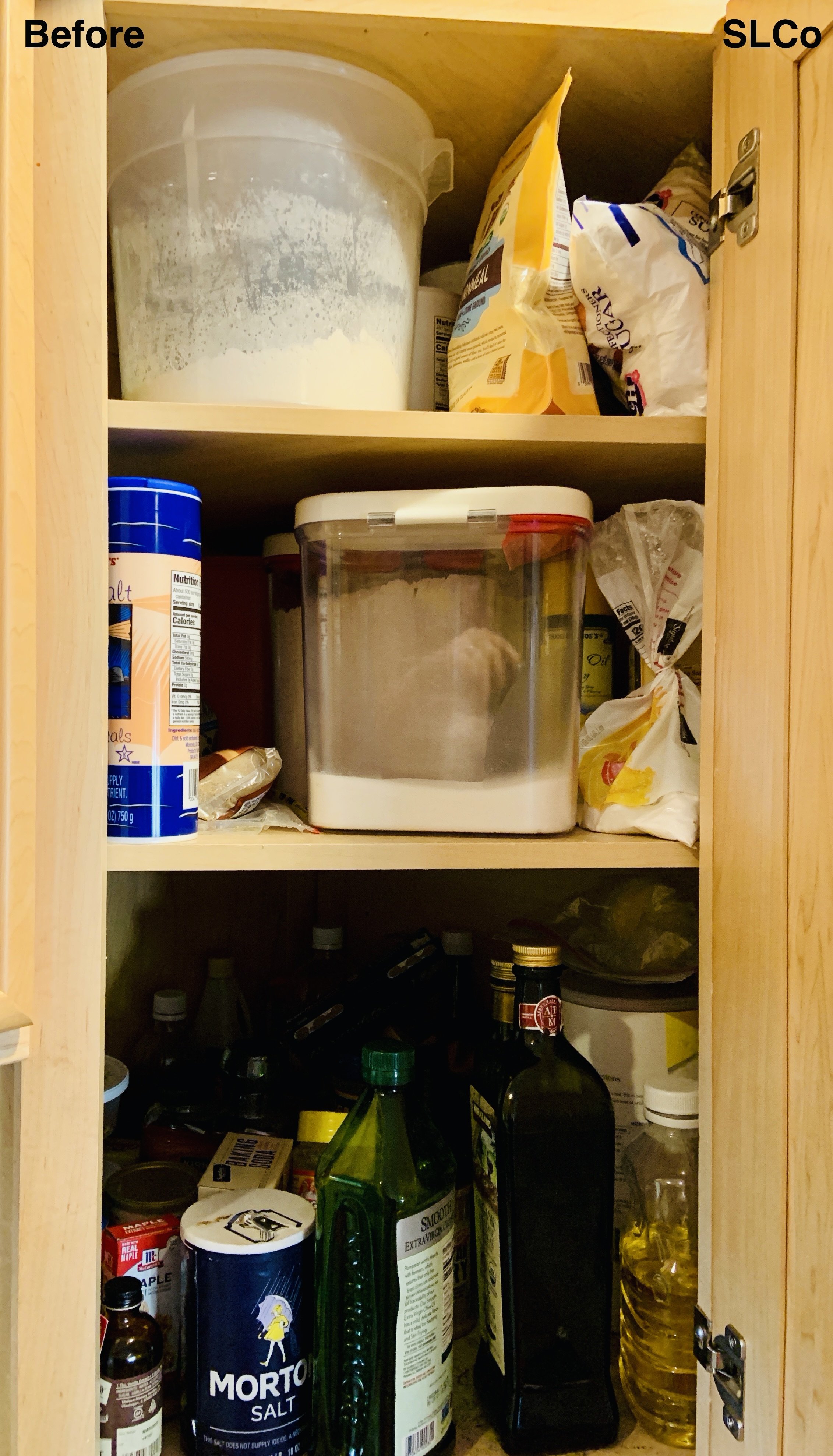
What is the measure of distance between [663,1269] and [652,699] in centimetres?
49

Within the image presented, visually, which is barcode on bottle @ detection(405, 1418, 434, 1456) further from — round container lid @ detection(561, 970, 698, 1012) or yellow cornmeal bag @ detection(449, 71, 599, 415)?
yellow cornmeal bag @ detection(449, 71, 599, 415)

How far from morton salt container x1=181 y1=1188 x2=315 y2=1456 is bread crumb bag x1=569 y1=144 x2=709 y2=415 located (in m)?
0.72

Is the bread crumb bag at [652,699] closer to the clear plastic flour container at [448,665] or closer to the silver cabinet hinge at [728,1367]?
the clear plastic flour container at [448,665]

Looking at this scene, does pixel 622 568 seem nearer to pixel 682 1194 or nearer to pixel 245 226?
pixel 245 226

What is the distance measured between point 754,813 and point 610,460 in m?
0.32

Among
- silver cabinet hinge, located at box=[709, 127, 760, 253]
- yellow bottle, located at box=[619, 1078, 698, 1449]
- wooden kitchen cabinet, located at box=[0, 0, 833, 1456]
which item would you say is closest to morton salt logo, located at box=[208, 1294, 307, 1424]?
wooden kitchen cabinet, located at box=[0, 0, 833, 1456]

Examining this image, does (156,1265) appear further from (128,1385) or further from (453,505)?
(453,505)

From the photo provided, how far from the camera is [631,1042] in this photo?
84 cm

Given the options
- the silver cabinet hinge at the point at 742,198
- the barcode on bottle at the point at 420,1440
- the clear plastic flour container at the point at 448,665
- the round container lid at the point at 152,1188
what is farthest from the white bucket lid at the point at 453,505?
the barcode on bottle at the point at 420,1440

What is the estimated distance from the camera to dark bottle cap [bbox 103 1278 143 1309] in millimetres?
672

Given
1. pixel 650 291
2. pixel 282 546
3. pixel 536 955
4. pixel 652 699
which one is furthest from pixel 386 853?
pixel 650 291

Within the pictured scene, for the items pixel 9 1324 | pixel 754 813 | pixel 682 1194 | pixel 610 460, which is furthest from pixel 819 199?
pixel 9 1324

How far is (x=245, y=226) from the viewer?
0.68 metres

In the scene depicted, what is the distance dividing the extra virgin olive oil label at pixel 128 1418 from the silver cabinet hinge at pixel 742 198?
0.94m
